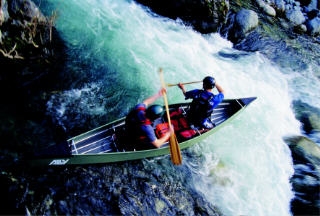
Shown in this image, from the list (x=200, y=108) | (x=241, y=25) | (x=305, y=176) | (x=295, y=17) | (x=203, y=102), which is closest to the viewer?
(x=203, y=102)

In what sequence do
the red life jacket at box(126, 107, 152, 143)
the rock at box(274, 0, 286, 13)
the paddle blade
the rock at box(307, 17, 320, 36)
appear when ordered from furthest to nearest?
1. the rock at box(274, 0, 286, 13)
2. the rock at box(307, 17, 320, 36)
3. the paddle blade
4. the red life jacket at box(126, 107, 152, 143)

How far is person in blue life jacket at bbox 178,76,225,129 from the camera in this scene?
18.6 feet

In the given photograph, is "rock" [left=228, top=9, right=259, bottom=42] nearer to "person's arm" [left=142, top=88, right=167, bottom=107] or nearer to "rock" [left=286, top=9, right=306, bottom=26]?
"rock" [left=286, top=9, right=306, bottom=26]

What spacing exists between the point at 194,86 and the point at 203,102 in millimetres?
3389

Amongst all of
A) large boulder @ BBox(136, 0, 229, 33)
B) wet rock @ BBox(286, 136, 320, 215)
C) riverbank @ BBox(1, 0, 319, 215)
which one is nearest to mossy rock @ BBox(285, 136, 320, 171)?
wet rock @ BBox(286, 136, 320, 215)

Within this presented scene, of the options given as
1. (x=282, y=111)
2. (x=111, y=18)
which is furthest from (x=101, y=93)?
(x=282, y=111)

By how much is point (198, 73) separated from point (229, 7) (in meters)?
5.39

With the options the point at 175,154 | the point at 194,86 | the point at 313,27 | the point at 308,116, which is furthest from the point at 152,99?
the point at 313,27

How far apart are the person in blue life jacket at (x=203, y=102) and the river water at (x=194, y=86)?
3.32 feet

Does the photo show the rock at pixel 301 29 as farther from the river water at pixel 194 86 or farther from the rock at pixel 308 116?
the rock at pixel 308 116

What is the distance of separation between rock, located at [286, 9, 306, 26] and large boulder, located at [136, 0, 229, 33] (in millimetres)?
4955

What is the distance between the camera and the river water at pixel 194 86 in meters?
6.53

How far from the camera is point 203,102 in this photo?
5789 millimetres

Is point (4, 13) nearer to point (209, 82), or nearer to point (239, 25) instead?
point (209, 82)
